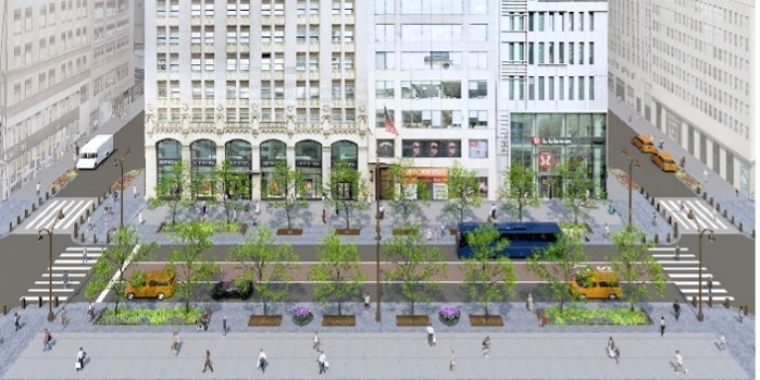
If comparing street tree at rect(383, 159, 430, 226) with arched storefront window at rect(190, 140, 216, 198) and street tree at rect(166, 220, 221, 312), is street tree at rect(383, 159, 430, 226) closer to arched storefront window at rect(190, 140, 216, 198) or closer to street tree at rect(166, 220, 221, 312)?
arched storefront window at rect(190, 140, 216, 198)

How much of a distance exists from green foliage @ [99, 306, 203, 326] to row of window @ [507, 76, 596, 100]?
169 ft

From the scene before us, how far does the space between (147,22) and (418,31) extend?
2941 centimetres

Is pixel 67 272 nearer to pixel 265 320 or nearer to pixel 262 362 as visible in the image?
pixel 265 320

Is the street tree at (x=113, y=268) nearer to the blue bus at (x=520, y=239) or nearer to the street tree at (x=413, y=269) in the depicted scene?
the street tree at (x=413, y=269)

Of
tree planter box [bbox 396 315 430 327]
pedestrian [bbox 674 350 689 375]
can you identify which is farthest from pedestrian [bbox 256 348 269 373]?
pedestrian [bbox 674 350 689 375]

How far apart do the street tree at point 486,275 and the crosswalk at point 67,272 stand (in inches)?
1253

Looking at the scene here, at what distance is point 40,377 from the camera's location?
73.0 meters

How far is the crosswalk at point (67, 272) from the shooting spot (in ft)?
300

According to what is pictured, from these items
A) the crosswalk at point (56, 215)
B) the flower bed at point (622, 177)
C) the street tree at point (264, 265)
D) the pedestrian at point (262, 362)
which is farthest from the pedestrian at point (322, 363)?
the flower bed at point (622, 177)

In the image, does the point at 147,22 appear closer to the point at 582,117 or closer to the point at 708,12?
the point at 582,117

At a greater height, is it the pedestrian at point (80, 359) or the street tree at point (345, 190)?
the street tree at point (345, 190)

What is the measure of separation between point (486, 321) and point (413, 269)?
706 centimetres

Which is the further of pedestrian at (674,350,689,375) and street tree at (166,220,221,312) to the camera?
street tree at (166,220,221,312)

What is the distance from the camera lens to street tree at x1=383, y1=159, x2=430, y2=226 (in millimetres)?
113250
